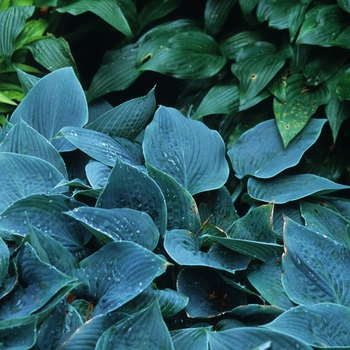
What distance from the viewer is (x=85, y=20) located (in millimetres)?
2650

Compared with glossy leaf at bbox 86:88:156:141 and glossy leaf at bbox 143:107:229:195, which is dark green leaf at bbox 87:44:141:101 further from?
glossy leaf at bbox 143:107:229:195

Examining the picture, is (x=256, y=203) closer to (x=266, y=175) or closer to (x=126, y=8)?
(x=266, y=175)

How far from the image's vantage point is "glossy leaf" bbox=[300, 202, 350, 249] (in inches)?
63.5

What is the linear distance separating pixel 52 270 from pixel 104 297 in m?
0.14

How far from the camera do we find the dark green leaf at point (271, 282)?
1.39m

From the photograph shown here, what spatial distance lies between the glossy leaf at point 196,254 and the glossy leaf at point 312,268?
0.14 m

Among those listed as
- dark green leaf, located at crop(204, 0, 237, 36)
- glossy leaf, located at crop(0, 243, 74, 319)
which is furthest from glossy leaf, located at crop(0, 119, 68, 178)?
dark green leaf, located at crop(204, 0, 237, 36)

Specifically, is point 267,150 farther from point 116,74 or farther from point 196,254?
point 116,74

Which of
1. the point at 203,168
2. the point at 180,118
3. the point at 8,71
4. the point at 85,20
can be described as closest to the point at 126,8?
the point at 85,20

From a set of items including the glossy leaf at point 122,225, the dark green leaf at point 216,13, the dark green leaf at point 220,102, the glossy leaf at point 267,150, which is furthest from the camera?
the dark green leaf at point 216,13

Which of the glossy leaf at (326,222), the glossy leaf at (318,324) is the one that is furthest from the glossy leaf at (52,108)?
the glossy leaf at (318,324)

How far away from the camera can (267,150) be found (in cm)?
185

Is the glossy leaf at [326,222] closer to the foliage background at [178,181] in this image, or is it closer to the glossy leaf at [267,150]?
the foliage background at [178,181]

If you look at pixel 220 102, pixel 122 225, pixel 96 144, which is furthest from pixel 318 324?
pixel 220 102
